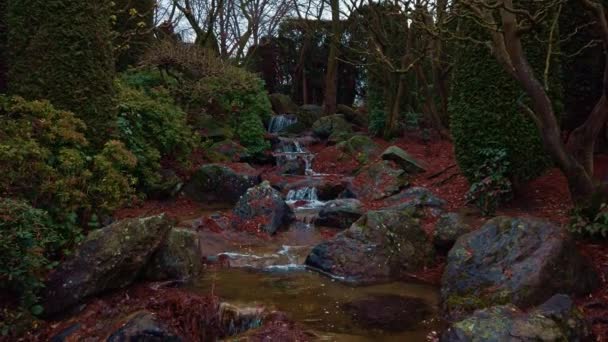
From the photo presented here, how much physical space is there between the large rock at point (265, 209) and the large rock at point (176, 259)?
2.57 m

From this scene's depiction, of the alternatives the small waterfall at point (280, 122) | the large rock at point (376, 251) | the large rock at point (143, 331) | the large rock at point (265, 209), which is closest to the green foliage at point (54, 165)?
the large rock at point (143, 331)

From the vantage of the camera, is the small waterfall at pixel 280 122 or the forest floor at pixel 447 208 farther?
the small waterfall at pixel 280 122

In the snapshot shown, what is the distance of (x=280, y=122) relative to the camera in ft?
83.9

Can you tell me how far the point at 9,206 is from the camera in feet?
17.8

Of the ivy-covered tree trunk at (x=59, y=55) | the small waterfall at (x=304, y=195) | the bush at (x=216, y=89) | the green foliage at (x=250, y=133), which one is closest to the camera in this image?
the ivy-covered tree trunk at (x=59, y=55)

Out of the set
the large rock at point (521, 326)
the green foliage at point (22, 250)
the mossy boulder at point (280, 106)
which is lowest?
the large rock at point (521, 326)

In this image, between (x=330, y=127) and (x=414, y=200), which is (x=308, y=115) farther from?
(x=414, y=200)

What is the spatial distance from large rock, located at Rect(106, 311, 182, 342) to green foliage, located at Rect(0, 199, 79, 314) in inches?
41.8

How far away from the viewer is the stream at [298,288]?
18.4ft

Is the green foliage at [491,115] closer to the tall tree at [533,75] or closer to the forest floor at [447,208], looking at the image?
the forest floor at [447,208]

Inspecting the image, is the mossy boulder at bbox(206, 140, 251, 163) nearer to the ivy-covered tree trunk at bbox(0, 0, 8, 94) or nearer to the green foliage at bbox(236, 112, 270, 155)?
the green foliage at bbox(236, 112, 270, 155)

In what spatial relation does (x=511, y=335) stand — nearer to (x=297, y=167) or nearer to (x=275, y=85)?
(x=297, y=167)

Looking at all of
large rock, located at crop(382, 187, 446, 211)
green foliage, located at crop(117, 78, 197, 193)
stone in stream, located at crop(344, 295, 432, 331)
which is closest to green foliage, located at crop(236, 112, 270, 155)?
green foliage, located at crop(117, 78, 197, 193)

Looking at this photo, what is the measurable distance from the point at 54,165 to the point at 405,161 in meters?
9.33
